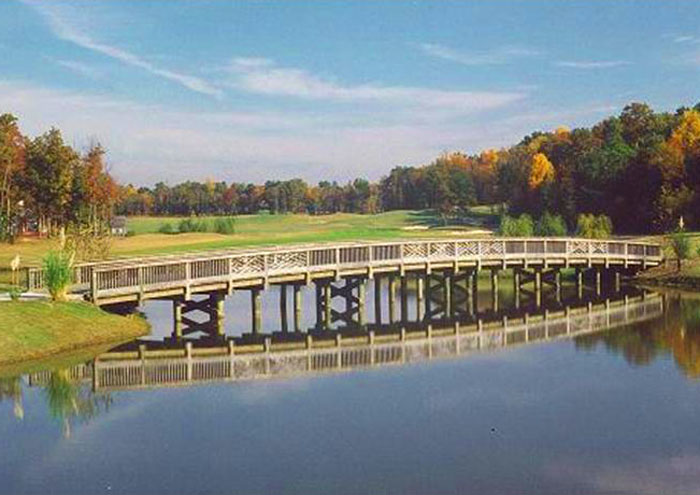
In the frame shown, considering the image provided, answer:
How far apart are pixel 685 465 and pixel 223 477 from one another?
8344 mm

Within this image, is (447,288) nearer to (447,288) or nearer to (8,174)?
(447,288)

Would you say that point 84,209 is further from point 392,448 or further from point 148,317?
point 392,448

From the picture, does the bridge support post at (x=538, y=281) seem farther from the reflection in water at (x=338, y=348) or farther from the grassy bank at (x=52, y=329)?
the grassy bank at (x=52, y=329)

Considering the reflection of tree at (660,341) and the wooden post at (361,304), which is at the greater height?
the wooden post at (361,304)

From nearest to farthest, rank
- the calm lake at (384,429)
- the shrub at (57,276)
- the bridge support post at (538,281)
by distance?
the calm lake at (384,429)
the shrub at (57,276)
the bridge support post at (538,281)

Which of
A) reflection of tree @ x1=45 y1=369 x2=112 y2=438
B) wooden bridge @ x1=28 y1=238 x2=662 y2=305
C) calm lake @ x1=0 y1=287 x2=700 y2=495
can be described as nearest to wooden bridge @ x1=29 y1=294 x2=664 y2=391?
reflection of tree @ x1=45 y1=369 x2=112 y2=438

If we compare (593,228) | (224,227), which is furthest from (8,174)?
(593,228)

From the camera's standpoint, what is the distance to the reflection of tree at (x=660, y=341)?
2828 cm

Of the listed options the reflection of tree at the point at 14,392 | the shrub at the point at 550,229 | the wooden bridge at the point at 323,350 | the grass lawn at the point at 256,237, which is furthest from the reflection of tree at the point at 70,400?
the shrub at the point at 550,229

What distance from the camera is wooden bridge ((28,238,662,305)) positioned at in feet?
112

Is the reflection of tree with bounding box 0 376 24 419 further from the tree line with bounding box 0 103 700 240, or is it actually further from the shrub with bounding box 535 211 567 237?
the shrub with bounding box 535 211 567 237

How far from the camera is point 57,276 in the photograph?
31359mm

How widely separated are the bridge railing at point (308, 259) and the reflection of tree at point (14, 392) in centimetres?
857

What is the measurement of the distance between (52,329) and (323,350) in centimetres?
888
